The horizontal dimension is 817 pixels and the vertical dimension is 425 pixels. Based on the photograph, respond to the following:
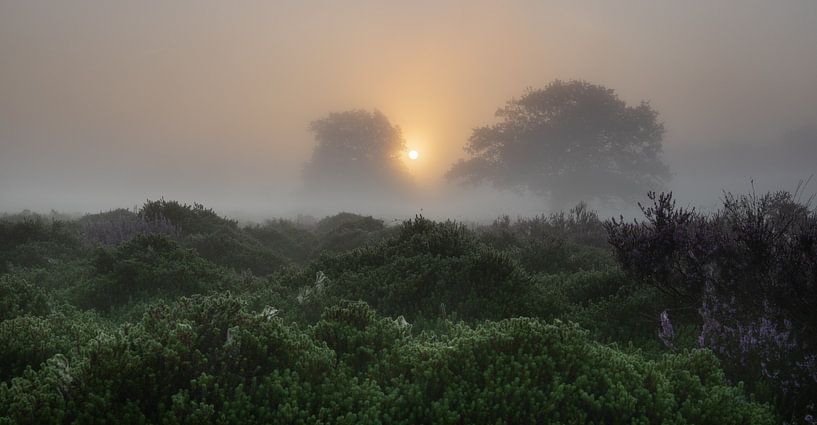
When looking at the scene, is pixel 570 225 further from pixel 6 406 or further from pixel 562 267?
pixel 6 406

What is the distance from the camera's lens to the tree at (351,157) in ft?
190

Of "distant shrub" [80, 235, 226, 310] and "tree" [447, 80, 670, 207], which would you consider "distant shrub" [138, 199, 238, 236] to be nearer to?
"distant shrub" [80, 235, 226, 310]

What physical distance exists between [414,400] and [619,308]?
380cm

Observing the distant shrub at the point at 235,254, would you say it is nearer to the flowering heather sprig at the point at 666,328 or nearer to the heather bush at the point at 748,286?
the heather bush at the point at 748,286

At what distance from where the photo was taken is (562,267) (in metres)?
10.5

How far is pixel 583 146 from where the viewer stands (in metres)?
39.6

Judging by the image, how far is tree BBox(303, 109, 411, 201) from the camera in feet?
190

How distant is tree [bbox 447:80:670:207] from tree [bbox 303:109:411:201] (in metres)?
20.7

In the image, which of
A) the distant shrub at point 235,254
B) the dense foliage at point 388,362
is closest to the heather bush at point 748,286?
the dense foliage at point 388,362

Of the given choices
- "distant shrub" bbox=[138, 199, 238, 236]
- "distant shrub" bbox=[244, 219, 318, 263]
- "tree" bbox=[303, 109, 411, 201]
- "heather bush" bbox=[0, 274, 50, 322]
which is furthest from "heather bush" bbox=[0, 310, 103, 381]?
"tree" bbox=[303, 109, 411, 201]

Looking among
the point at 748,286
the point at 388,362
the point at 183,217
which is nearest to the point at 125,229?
the point at 183,217

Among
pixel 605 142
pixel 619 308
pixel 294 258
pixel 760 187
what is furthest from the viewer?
pixel 760 187

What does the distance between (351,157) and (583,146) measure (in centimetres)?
2671

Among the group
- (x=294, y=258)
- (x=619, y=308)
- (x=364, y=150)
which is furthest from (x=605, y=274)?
(x=364, y=150)
